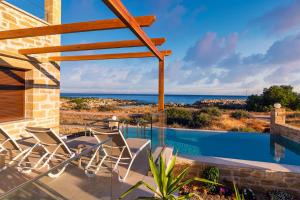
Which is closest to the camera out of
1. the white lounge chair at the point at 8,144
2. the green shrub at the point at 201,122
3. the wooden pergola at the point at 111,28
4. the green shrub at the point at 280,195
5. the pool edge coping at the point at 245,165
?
the wooden pergola at the point at 111,28

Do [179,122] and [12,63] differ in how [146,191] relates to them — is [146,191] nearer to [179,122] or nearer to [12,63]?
[12,63]

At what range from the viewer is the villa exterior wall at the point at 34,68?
560cm

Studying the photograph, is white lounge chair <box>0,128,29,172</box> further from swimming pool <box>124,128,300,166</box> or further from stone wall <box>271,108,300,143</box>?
stone wall <box>271,108,300,143</box>

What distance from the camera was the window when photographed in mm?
5844

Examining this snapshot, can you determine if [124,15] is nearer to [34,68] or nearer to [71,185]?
[71,185]

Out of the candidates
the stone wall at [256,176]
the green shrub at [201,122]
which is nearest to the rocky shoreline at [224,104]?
the green shrub at [201,122]

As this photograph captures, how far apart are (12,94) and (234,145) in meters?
9.27

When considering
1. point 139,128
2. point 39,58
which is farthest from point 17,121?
point 139,128

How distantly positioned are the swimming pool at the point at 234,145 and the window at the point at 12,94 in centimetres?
353

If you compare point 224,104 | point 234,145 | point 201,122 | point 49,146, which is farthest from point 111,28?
point 224,104

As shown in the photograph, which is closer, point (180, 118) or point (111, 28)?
point (111, 28)

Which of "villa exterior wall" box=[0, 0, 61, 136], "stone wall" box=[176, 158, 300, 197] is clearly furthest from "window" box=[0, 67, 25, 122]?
"stone wall" box=[176, 158, 300, 197]

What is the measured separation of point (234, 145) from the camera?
10305mm

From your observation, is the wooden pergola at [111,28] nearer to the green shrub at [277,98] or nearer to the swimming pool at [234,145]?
the swimming pool at [234,145]
